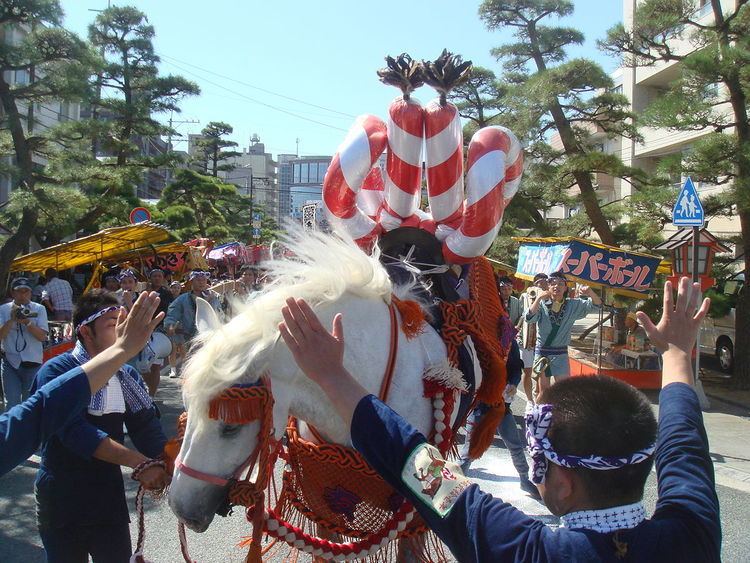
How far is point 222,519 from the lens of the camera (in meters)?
4.38

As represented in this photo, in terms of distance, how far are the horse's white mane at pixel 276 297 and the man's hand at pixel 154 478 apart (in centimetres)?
37

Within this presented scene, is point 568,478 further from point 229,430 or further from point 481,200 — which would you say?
point 481,200

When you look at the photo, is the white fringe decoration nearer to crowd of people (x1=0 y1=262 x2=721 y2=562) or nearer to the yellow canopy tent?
crowd of people (x1=0 y1=262 x2=721 y2=562)

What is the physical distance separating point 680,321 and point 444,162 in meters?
1.91

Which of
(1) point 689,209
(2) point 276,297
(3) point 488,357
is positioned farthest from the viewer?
(1) point 689,209

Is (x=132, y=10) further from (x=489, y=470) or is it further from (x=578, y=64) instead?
(x=489, y=470)

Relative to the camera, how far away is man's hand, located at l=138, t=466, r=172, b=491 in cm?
218

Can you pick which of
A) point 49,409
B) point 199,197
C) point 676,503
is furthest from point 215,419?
point 199,197

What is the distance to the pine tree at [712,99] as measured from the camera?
9.08 metres

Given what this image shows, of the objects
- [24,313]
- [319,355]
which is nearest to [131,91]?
[24,313]

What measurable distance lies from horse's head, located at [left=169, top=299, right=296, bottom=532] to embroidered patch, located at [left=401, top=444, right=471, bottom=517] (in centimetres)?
82

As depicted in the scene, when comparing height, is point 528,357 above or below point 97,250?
below

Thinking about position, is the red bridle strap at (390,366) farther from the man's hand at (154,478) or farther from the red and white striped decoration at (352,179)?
the red and white striped decoration at (352,179)

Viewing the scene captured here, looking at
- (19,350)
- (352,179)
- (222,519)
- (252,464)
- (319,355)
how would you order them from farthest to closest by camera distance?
(19,350)
(222,519)
(352,179)
(252,464)
(319,355)
